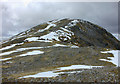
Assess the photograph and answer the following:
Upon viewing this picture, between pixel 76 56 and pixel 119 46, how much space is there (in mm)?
157437

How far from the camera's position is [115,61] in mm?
49156

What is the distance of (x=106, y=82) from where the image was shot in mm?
20594

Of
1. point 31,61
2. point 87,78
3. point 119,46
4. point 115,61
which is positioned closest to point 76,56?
point 115,61

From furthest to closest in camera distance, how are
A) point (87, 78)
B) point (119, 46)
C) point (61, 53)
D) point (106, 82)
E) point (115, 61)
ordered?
point (119, 46)
point (61, 53)
point (115, 61)
point (87, 78)
point (106, 82)

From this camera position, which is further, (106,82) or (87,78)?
(87,78)

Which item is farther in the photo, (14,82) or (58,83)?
(14,82)

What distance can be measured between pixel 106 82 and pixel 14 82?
54.9 ft

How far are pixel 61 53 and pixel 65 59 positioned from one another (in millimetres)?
7098

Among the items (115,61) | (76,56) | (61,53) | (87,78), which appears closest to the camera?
(87,78)

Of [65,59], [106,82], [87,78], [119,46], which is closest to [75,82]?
[87,78]

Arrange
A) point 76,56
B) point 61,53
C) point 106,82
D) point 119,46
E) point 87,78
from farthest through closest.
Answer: point 119,46
point 61,53
point 76,56
point 87,78
point 106,82

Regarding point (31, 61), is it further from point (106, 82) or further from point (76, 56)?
point (106, 82)

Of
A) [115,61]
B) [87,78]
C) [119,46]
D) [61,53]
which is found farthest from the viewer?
[119,46]

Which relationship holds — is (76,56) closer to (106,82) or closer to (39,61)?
(39,61)
